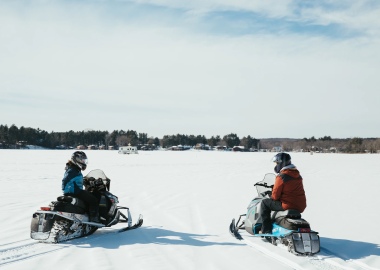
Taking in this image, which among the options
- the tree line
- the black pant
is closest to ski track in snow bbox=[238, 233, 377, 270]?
the black pant

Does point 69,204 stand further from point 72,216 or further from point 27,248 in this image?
point 27,248

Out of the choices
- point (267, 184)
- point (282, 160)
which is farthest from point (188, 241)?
point (282, 160)

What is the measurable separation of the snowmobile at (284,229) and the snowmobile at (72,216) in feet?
7.95

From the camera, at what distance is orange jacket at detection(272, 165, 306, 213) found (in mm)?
6668

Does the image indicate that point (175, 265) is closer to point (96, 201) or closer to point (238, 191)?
point (96, 201)

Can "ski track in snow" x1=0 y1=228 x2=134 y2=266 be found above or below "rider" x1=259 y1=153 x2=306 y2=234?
below

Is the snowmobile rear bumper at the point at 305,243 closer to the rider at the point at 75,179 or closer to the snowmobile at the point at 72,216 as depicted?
the snowmobile at the point at 72,216

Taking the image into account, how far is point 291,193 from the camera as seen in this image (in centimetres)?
668

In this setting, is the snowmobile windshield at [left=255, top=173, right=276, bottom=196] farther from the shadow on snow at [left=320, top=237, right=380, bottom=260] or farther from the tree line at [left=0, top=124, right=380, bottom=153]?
the tree line at [left=0, top=124, right=380, bottom=153]

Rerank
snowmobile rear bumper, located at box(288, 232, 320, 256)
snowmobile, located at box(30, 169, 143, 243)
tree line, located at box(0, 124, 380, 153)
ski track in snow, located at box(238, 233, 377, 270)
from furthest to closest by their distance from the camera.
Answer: tree line, located at box(0, 124, 380, 153)
snowmobile, located at box(30, 169, 143, 243)
snowmobile rear bumper, located at box(288, 232, 320, 256)
ski track in snow, located at box(238, 233, 377, 270)

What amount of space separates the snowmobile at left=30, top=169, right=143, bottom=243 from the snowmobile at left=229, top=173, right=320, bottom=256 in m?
2.42

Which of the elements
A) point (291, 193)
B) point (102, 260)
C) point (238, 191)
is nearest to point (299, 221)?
point (291, 193)

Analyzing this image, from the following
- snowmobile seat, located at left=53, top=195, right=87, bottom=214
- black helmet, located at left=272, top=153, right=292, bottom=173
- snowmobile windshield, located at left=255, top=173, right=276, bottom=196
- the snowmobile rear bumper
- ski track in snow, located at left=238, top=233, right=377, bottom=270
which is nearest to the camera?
ski track in snow, located at left=238, top=233, right=377, bottom=270

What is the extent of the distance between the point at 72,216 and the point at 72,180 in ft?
2.13
